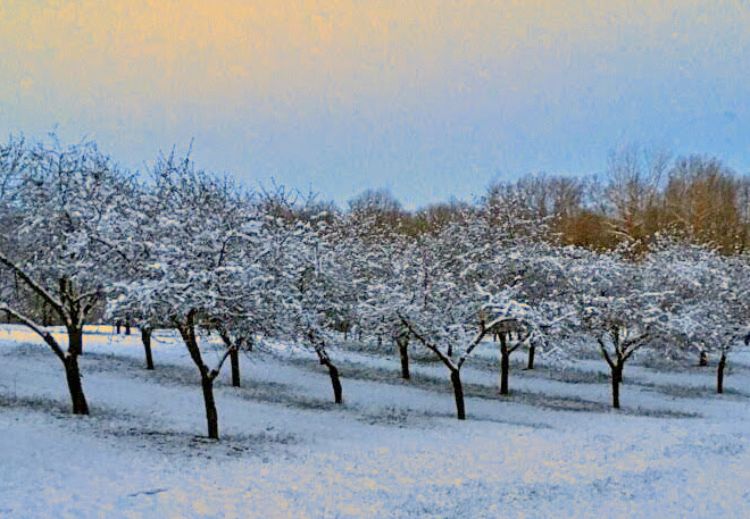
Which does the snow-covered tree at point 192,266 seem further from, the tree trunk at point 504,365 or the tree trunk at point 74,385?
the tree trunk at point 504,365

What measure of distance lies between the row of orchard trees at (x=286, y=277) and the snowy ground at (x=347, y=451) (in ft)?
6.46

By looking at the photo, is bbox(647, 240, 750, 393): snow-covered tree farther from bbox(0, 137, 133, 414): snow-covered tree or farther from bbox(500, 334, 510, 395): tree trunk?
bbox(0, 137, 133, 414): snow-covered tree

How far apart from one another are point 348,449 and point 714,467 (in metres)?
9.79

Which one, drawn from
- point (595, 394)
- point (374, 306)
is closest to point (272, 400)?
point (374, 306)

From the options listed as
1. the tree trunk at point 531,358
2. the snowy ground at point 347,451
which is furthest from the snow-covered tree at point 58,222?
the tree trunk at point 531,358

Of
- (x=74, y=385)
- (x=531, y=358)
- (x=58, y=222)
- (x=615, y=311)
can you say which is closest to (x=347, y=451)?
(x=74, y=385)

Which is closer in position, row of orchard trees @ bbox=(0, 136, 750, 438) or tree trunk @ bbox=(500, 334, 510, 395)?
row of orchard trees @ bbox=(0, 136, 750, 438)

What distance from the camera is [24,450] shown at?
13102 millimetres

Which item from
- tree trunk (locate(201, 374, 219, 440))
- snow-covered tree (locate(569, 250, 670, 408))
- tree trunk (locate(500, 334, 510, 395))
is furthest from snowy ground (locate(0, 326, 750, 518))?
snow-covered tree (locate(569, 250, 670, 408))

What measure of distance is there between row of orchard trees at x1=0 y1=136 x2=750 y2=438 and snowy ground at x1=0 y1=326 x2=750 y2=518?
6.46 ft

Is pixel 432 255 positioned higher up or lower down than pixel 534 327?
higher up

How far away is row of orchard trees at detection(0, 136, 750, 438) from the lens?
50.1 feet

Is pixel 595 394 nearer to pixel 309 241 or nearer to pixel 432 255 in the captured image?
pixel 432 255

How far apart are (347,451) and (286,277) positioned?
545cm
